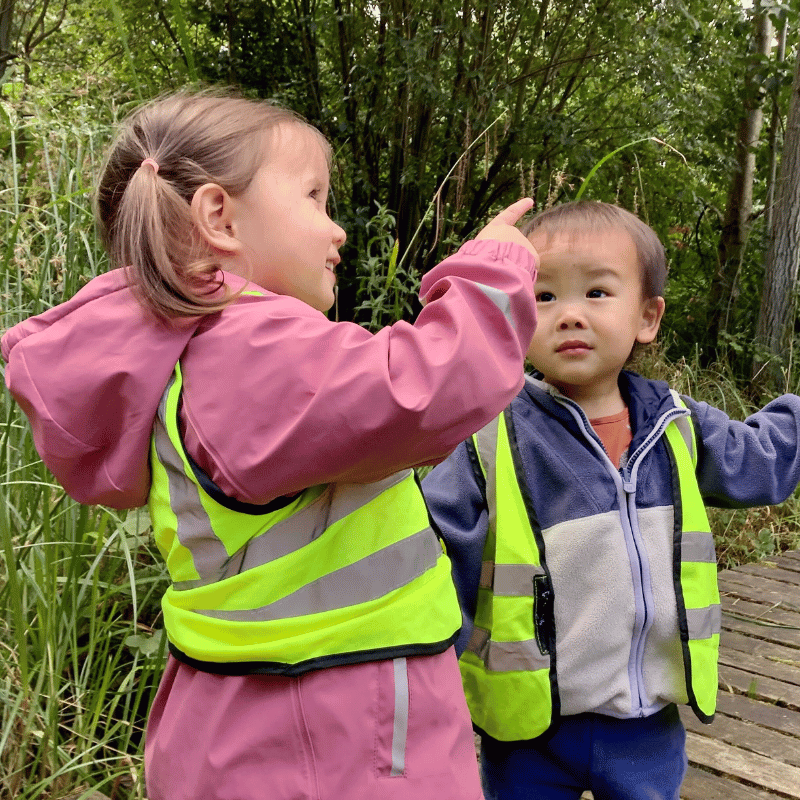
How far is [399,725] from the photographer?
1046 millimetres

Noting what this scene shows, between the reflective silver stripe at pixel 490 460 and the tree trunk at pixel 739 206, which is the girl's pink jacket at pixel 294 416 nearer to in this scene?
the reflective silver stripe at pixel 490 460

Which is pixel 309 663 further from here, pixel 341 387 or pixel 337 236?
pixel 337 236

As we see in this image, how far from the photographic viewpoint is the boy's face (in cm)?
157

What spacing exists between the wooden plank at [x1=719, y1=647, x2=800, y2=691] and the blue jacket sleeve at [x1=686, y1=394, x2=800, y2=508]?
1.39 meters

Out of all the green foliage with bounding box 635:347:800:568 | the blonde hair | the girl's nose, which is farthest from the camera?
the green foliage with bounding box 635:347:800:568

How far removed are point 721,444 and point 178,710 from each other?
1019 mm

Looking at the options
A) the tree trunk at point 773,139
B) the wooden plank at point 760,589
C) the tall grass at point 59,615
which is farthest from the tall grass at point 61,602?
the tree trunk at point 773,139

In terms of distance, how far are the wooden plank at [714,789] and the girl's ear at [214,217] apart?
5.57 ft

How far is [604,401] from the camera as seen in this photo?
1.67 meters

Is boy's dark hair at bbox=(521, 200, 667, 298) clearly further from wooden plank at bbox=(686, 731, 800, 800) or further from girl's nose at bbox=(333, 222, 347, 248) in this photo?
wooden plank at bbox=(686, 731, 800, 800)

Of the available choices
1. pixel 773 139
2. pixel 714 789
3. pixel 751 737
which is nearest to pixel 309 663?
pixel 714 789

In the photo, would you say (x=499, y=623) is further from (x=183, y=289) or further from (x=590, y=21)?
(x=590, y=21)

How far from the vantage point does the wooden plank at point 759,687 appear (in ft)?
8.53

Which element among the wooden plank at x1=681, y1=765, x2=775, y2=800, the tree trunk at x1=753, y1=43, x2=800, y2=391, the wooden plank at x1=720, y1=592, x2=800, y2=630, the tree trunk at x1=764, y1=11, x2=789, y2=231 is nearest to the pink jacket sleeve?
the wooden plank at x1=681, y1=765, x2=775, y2=800
